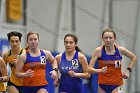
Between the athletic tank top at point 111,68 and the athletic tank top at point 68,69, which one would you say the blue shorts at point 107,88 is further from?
the athletic tank top at point 68,69

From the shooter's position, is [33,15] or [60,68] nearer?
[60,68]

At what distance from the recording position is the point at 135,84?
21.5m

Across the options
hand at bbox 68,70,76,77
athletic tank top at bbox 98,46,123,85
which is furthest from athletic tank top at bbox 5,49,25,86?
athletic tank top at bbox 98,46,123,85

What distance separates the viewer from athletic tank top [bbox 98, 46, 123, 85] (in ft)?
32.9

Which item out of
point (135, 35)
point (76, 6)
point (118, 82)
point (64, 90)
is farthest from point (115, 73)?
point (135, 35)

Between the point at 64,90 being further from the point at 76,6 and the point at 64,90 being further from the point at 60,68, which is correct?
the point at 76,6

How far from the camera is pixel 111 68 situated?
33.0 feet

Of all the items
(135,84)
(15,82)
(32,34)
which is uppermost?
(32,34)

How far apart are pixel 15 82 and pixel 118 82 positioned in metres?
2.11

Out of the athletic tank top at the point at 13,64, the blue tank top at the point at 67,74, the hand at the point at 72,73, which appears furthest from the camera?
the athletic tank top at the point at 13,64

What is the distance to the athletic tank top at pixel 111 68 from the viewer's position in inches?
394

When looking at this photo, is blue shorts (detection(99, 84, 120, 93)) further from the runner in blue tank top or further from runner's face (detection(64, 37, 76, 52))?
runner's face (detection(64, 37, 76, 52))

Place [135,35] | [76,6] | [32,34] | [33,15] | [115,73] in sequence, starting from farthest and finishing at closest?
[135,35] → [76,6] → [33,15] → [115,73] → [32,34]

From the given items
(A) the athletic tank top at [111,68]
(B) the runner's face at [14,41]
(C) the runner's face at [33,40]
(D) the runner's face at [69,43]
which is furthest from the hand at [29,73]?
(A) the athletic tank top at [111,68]
